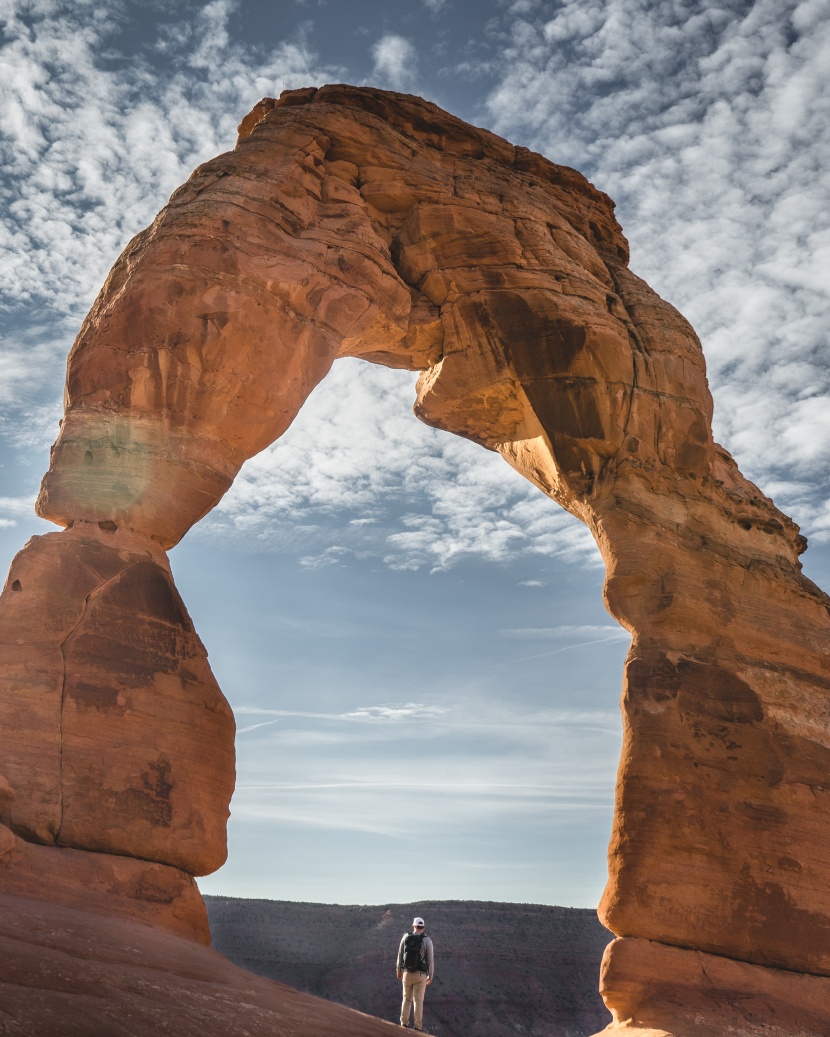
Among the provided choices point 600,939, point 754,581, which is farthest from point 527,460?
point 600,939

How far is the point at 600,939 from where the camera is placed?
27.6 meters

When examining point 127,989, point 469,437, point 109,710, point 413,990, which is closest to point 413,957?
point 413,990

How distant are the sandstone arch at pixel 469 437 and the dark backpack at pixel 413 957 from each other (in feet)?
7.77

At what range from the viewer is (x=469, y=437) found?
574 inches

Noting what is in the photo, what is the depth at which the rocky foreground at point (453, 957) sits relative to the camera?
24531mm

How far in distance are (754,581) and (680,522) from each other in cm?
122

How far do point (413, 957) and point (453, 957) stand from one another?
16.9 meters

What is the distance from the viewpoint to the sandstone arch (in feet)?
28.8

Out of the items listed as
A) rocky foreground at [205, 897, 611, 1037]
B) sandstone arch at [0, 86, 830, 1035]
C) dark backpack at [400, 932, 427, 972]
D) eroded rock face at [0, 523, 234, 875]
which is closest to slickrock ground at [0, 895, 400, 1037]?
eroded rock face at [0, 523, 234, 875]

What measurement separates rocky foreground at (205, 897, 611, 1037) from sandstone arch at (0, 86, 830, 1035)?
16618 mm

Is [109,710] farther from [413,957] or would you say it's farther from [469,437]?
[469,437]

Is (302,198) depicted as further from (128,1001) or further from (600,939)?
(600,939)

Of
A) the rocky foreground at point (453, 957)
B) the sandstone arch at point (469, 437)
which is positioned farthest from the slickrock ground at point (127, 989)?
the rocky foreground at point (453, 957)

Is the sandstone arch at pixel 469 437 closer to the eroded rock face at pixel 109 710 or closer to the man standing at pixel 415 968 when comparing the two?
the eroded rock face at pixel 109 710
